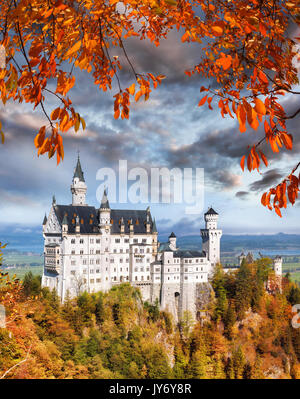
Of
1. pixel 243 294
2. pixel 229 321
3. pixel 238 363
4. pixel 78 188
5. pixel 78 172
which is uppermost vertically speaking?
pixel 78 172

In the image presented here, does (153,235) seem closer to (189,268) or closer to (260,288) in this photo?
(189,268)

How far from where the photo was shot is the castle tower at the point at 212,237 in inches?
1905

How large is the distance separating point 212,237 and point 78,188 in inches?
740

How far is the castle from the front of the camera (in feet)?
132

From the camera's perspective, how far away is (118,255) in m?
43.9

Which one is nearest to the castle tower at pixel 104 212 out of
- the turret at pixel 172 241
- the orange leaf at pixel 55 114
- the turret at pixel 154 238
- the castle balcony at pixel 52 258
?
the castle balcony at pixel 52 258

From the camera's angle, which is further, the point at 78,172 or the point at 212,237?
the point at 212,237

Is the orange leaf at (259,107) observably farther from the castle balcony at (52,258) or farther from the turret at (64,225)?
the castle balcony at (52,258)

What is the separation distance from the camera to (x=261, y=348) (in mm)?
45406

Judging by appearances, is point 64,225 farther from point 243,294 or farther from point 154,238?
point 243,294

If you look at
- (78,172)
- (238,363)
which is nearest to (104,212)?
(78,172)

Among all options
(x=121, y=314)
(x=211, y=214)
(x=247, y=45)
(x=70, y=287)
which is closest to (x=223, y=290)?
(x=211, y=214)

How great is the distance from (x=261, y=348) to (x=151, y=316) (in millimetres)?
15048

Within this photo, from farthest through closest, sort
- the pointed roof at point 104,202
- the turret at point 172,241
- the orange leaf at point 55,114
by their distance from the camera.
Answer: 1. the turret at point 172,241
2. the pointed roof at point 104,202
3. the orange leaf at point 55,114
